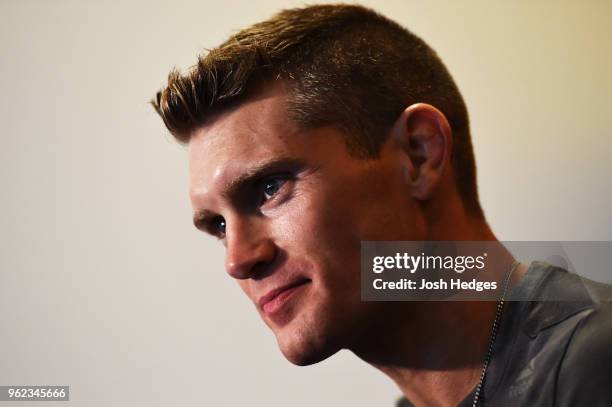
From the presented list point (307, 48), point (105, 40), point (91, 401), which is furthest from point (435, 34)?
point (91, 401)

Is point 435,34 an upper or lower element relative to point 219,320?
upper

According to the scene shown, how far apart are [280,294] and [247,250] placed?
0.22ft

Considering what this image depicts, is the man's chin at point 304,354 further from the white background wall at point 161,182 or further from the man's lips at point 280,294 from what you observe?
the white background wall at point 161,182

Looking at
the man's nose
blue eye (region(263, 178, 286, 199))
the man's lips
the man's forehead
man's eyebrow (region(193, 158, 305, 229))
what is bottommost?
the man's lips

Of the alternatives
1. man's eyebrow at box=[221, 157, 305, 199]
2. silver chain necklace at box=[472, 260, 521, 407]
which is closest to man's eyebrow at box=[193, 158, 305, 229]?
man's eyebrow at box=[221, 157, 305, 199]

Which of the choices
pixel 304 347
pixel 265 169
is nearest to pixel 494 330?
pixel 304 347

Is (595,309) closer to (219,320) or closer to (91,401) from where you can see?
(219,320)

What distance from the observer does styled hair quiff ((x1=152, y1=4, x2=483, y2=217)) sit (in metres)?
0.84

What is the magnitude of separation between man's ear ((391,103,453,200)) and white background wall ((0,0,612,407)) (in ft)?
0.85

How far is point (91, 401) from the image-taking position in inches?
44.5

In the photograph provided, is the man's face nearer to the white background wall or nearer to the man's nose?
the man's nose

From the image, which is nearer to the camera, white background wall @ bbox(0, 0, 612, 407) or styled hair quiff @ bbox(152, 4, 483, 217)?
styled hair quiff @ bbox(152, 4, 483, 217)

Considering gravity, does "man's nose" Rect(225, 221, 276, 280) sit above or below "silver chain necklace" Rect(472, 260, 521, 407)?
above

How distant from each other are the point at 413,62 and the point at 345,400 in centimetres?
53
